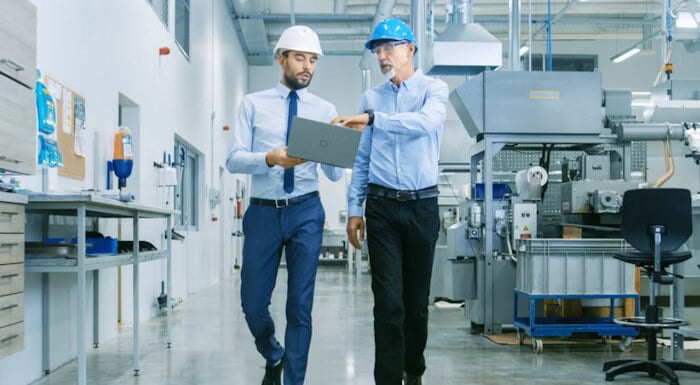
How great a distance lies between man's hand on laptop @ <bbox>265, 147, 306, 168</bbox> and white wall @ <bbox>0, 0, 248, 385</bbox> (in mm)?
1516

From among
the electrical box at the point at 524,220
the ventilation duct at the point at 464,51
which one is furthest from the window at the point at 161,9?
the electrical box at the point at 524,220

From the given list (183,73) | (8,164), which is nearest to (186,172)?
(183,73)

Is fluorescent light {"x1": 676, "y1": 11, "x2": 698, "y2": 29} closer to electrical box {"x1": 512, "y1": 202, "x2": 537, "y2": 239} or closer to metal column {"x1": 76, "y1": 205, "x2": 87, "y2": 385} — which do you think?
electrical box {"x1": 512, "y1": 202, "x2": 537, "y2": 239}

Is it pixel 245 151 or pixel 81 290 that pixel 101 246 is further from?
pixel 245 151

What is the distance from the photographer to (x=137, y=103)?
5691 mm

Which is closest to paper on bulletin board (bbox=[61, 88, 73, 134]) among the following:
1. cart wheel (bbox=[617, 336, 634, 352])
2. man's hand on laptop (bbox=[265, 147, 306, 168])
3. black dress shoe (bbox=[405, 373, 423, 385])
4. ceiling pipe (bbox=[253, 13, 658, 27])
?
man's hand on laptop (bbox=[265, 147, 306, 168])

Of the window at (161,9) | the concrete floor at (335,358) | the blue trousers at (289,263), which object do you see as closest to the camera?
the blue trousers at (289,263)

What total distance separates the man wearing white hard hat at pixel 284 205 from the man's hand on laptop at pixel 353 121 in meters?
0.26

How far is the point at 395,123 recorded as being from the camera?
8.68 ft

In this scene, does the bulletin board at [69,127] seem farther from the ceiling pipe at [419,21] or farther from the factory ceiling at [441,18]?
the factory ceiling at [441,18]

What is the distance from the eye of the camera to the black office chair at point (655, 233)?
3.77 meters

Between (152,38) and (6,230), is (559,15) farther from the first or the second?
(6,230)

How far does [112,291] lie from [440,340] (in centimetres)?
231

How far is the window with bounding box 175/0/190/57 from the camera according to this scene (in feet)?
26.3
